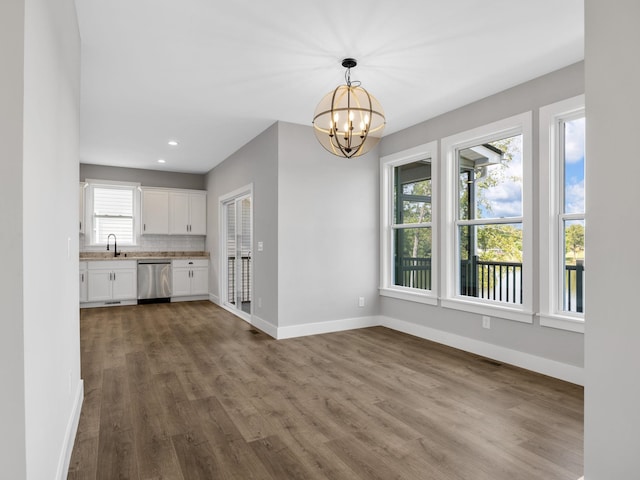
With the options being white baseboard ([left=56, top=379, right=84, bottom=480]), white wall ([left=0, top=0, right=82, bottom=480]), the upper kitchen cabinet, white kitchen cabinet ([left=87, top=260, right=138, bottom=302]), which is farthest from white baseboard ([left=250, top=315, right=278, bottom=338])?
the upper kitchen cabinet

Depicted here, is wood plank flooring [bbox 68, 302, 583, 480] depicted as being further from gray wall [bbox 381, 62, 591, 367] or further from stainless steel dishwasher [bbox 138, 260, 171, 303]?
stainless steel dishwasher [bbox 138, 260, 171, 303]

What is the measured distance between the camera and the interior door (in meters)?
6.18

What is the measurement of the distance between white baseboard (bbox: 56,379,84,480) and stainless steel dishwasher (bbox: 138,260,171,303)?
4.87 meters

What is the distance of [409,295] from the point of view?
5020 mm

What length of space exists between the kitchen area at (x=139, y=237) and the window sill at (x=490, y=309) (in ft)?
17.5

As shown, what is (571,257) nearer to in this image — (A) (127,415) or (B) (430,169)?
(B) (430,169)

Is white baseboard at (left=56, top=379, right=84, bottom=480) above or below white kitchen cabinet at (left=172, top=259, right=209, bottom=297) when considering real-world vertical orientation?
below

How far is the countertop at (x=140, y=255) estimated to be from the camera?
23.9 ft

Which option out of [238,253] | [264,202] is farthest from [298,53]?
[238,253]

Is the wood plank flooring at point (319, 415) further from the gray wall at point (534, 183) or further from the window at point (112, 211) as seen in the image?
the window at point (112, 211)

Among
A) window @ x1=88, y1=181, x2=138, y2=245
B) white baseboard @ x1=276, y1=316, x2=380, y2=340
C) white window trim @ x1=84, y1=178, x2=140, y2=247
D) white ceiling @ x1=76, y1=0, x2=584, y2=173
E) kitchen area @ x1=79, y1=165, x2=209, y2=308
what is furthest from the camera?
window @ x1=88, y1=181, x2=138, y2=245

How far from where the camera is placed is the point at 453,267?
4.52 metres

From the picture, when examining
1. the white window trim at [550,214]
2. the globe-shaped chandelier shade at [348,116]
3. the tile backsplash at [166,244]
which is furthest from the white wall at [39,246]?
the tile backsplash at [166,244]

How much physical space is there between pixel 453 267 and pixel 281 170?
240 centimetres
